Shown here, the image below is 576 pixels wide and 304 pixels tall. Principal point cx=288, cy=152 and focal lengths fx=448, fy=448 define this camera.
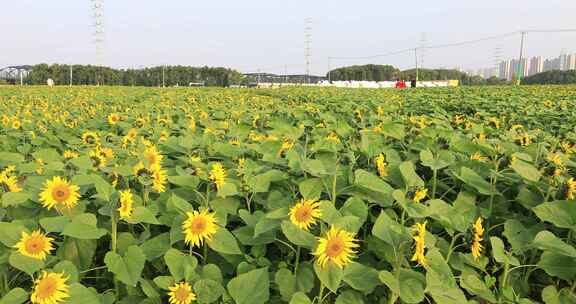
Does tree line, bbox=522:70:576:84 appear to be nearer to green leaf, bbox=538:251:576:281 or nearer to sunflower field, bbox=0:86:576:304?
sunflower field, bbox=0:86:576:304

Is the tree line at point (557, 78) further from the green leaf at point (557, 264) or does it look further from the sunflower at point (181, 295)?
the sunflower at point (181, 295)

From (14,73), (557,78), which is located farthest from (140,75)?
(557,78)

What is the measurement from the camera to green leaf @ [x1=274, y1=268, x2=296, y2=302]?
1.07 meters

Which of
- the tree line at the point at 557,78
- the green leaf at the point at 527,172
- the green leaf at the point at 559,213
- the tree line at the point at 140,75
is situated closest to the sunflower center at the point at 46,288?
the green leaf at the point at 559,213

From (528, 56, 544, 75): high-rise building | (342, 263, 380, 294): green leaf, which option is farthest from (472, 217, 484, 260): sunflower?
(528, 56, 544, 75): high-rise building

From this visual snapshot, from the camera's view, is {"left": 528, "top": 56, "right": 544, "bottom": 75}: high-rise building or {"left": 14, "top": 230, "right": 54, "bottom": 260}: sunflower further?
{"left": 528, "top": 56, "right": 544, "bottom": 75}: high-rise building

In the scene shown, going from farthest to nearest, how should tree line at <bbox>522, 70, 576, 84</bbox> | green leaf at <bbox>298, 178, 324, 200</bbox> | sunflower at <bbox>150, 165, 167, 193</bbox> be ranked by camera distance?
1. tree line at <bbox>522, 70, 576, 84</bbox>
2. sunflower at <bbox>150, 165, 167, 193</bbox>
3. green leaf at <bbox>298, 178, 324, 200</bbox>

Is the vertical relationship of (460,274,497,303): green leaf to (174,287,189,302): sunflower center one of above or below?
below

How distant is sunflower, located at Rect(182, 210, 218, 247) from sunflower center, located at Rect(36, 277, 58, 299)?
30 cm

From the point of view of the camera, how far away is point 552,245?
1.13m

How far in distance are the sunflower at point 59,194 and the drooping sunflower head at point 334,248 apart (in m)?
0.71

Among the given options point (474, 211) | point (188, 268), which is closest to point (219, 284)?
point (188, 268)

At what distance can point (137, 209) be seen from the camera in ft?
3.93

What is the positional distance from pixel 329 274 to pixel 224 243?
293 millimetres
